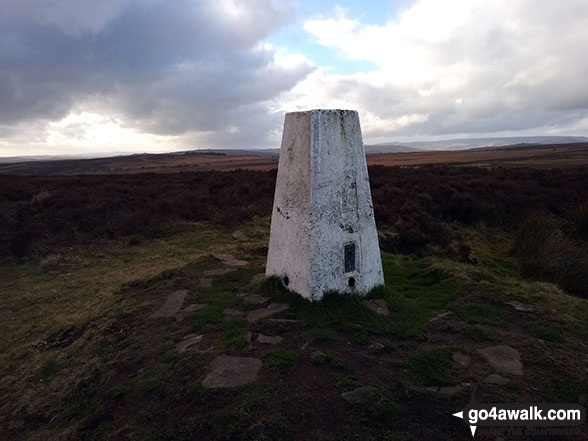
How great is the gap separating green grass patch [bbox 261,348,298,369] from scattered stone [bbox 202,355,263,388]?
0.08 metres

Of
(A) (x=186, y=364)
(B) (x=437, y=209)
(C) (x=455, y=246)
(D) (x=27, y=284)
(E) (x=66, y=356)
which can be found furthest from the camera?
(B) (x=437, y=209)

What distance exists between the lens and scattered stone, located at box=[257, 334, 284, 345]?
4.52 metres

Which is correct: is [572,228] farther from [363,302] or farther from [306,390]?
[306,390]

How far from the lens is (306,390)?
11.9 ft

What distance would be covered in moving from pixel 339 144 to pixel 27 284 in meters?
6.94

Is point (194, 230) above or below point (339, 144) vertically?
below

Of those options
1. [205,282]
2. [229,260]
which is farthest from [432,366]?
[229,260]

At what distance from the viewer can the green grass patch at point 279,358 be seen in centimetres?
402

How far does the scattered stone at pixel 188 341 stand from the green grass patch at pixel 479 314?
3278 millimetres

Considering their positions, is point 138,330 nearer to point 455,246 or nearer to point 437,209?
point 455,246

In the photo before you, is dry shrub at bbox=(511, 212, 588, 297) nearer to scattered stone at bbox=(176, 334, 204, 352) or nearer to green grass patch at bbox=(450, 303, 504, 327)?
green grass patch at bbox=(450, 303, 504, 327)

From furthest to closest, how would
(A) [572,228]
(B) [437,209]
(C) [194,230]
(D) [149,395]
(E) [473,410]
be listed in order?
(B) [437,209] < (C) [194,230] < (A) [572,228] < (D) [149,395] < (E) [473,410]

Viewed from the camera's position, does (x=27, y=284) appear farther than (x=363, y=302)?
Yes

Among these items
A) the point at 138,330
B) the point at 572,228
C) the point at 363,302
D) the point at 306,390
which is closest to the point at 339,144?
the point at 363,302
